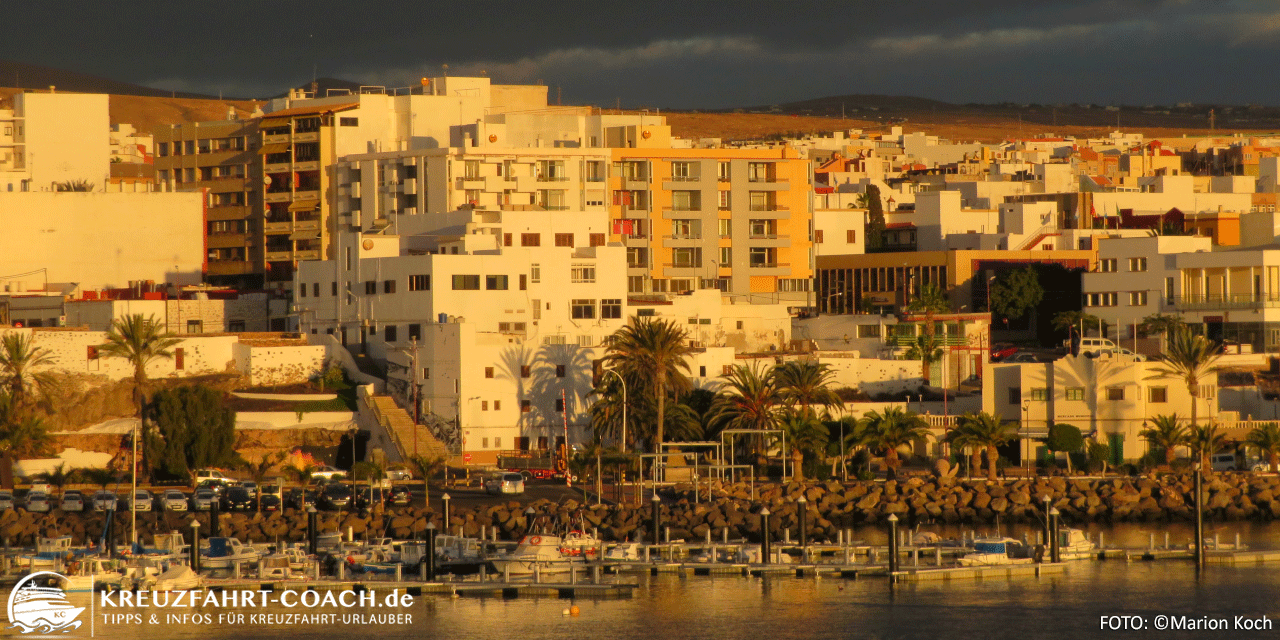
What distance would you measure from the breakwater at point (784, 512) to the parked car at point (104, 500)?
25.0 inches

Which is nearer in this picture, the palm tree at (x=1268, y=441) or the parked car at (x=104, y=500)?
the parked car at (x=104, y=500)

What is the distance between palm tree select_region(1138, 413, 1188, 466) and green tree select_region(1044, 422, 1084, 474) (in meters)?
2.70

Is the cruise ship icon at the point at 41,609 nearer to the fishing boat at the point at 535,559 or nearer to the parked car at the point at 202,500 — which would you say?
the fishing boat at the point at 535,559

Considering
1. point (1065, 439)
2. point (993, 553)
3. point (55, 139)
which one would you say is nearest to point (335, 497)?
point (993, 553)

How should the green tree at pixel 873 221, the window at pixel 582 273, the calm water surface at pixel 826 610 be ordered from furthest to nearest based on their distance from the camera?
1. the green tree at pixel 873 221
2. the window at pixel 582 273
3. the calm water surface at pixel 826 610

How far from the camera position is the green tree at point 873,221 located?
132m

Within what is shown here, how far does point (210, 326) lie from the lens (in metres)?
108

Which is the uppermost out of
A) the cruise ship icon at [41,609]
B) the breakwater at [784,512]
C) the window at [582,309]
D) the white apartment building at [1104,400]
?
the window at [582,309]

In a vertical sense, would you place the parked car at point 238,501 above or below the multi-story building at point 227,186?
below

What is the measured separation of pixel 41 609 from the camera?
56.1 metres

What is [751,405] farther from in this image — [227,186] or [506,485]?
[227,186]

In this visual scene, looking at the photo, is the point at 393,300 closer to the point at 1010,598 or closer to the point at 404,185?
the point at 404,185

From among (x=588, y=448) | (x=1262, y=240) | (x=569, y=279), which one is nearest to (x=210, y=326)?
(x=569, y=279)

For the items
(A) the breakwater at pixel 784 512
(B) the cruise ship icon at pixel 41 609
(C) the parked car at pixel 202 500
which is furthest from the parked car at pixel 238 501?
(B) the cruise ship icon at pixel 41 609
